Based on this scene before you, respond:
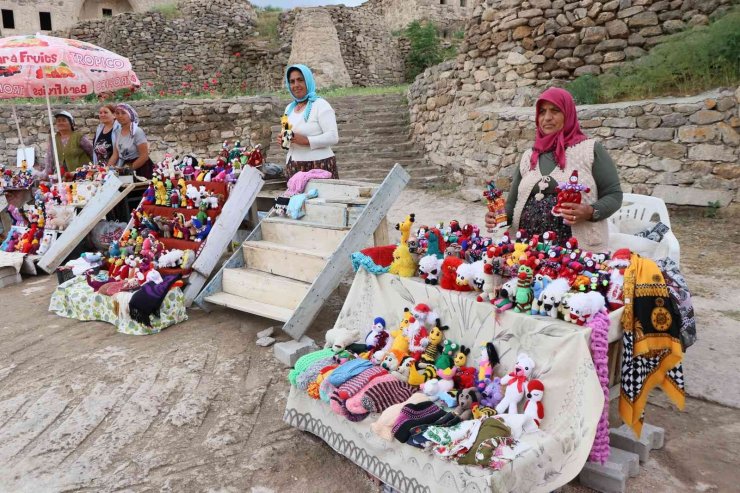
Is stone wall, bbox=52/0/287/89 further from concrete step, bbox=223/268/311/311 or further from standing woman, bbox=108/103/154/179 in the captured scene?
concrete step, bbox=223/268/311/311

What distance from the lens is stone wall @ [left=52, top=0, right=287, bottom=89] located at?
1897 centimetres

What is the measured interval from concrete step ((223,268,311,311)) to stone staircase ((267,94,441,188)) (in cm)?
524

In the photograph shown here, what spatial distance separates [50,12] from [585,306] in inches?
1229

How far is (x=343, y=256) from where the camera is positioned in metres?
3.87

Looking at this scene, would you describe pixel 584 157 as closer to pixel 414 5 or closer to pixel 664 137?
pixel 664 137

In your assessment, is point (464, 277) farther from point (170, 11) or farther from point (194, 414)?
point (170, 11)

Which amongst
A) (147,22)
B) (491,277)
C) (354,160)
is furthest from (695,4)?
(147,22)

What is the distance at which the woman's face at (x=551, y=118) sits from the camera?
2.75 m

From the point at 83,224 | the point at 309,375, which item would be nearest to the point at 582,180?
the point at 309,375

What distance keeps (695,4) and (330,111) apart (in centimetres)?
663

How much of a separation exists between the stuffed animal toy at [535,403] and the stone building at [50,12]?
27.4 meters

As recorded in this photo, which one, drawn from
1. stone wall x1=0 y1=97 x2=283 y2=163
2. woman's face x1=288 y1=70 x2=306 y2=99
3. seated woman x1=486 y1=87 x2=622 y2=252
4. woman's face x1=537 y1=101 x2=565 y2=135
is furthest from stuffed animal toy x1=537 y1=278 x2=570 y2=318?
stone wall x1=0 y1=97 x2=283 y2=163

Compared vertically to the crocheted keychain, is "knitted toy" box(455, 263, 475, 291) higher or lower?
lower

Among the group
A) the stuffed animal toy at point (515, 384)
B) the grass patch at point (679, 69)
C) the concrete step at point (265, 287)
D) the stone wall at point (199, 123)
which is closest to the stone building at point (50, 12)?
the stone wall at point (199, 123)
